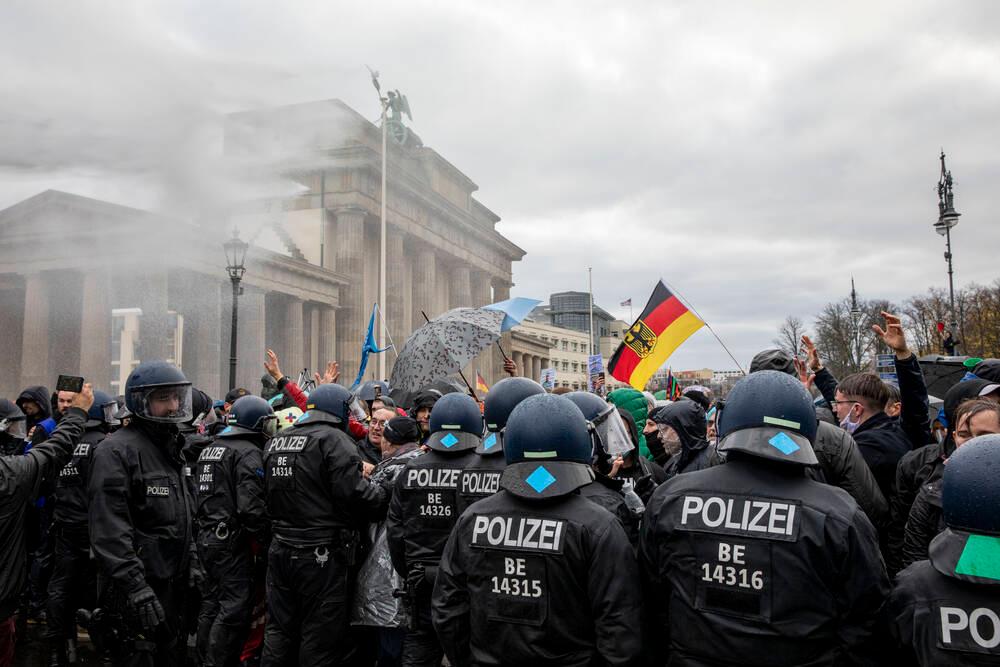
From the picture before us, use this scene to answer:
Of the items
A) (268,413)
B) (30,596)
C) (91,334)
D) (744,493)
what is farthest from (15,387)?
(744,493)

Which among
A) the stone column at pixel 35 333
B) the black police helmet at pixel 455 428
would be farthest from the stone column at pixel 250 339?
the black police helmet at pixel 455 428

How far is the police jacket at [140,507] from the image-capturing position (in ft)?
15.0

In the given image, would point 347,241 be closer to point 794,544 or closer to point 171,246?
point 171,246

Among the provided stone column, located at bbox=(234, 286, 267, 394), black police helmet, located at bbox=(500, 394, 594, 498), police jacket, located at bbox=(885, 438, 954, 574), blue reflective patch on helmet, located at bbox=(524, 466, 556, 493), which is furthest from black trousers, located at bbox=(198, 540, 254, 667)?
stone column, located at bbox=(234, 286, 267, 394)

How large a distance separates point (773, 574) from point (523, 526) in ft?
→ 3.22

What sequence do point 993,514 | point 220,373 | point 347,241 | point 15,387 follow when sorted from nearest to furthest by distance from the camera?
point 993,514 → point 15,387 → point 220,373 → point 347,241

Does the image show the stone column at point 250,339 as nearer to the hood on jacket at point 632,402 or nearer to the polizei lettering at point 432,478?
the hood on jacket at point 632,402

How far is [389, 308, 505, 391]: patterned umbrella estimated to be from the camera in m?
9.22

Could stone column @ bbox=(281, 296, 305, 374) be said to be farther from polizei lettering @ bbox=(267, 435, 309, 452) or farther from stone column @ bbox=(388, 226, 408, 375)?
polizei lettering @ bbox=(267, 435, 309, 452)

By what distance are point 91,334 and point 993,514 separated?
27238 mm

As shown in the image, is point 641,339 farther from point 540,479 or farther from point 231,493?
point 540,479

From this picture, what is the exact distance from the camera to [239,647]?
6.10 meters

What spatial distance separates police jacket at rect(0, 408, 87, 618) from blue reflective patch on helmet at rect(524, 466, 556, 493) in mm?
3503

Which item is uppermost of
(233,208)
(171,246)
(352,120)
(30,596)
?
(352,120)
